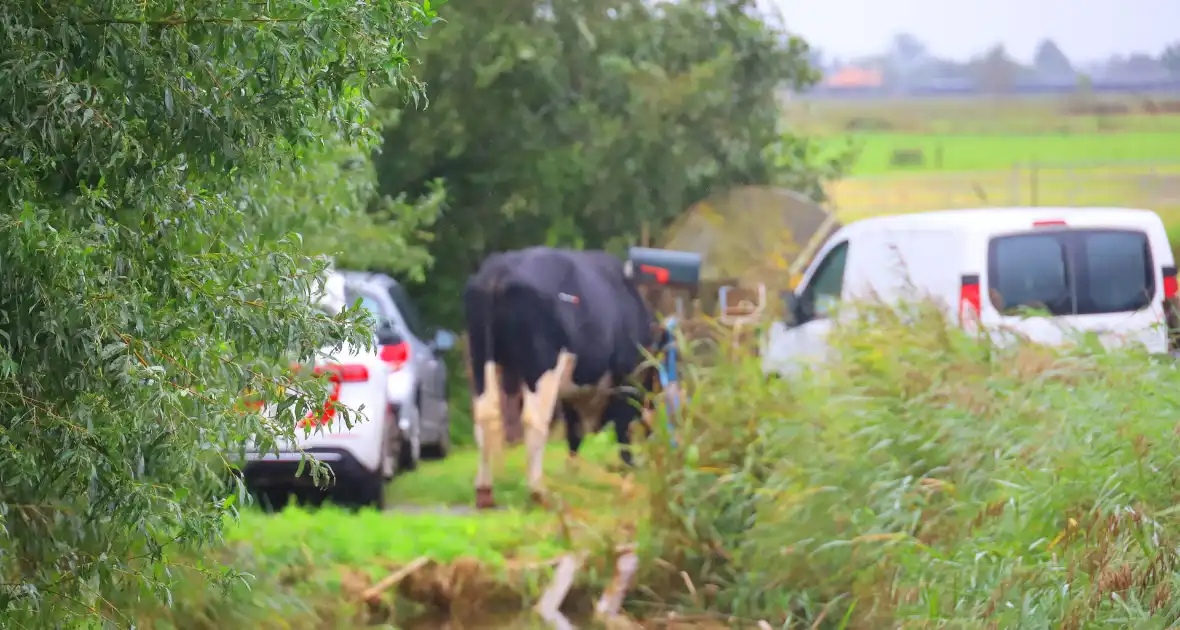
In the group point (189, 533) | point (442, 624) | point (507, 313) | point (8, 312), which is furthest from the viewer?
point (507, 313)

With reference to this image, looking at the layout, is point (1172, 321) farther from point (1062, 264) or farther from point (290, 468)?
point (290, 468)

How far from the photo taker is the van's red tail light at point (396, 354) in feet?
35.5

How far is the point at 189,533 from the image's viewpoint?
411cm

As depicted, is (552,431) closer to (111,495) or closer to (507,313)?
(507,313)

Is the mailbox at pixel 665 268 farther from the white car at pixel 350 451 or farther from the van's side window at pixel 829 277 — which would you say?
the white car at pixel 350 451

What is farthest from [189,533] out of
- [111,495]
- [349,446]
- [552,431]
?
[552,431]

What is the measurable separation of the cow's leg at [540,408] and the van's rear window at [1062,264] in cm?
313

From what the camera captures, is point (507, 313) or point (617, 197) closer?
point (507, 313)

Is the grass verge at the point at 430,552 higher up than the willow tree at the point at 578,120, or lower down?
lower down

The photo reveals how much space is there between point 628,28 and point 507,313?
6.28 metres

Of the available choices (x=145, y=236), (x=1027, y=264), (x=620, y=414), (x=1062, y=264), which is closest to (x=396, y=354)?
(x=620, y=414)

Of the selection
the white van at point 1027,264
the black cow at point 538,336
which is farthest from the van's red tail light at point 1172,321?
the black cow at point 538,336

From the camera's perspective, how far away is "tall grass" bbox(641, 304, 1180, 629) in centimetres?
523

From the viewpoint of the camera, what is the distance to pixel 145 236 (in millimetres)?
4012
